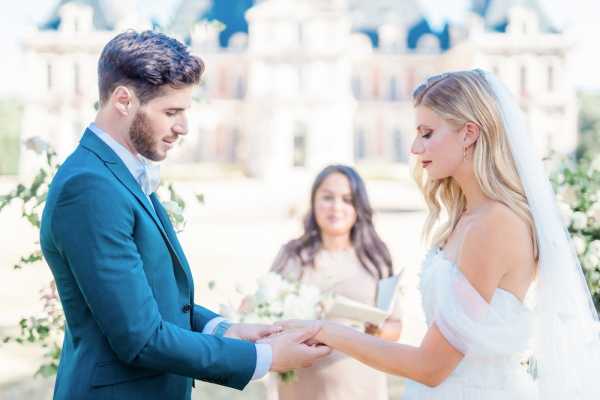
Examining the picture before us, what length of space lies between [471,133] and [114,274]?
4.58 feet

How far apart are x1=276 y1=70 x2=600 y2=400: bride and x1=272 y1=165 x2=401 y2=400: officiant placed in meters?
1.39

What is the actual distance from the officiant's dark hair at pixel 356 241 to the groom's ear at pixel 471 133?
80.4 inches

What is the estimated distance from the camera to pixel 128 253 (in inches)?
90.3

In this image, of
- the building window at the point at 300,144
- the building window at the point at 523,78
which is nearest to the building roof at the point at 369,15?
the building window at the point at 523,78

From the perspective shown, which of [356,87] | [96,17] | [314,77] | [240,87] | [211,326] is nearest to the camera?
[211,326]

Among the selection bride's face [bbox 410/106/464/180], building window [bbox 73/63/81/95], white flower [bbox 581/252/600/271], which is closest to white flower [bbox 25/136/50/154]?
bride's face [bbox 410/106/464/180]

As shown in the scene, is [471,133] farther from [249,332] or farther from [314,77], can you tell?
[314,77]

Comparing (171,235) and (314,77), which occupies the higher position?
(314,77)

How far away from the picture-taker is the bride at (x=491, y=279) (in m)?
2.72

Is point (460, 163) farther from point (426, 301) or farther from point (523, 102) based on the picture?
point (523, 102)

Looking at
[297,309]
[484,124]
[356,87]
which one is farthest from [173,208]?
[356,87]

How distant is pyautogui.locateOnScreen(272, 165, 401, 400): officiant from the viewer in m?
4.36

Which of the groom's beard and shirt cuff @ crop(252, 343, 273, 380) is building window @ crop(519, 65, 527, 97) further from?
the groom's beard

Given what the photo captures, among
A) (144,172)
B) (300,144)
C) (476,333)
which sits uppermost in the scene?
(300,144)
